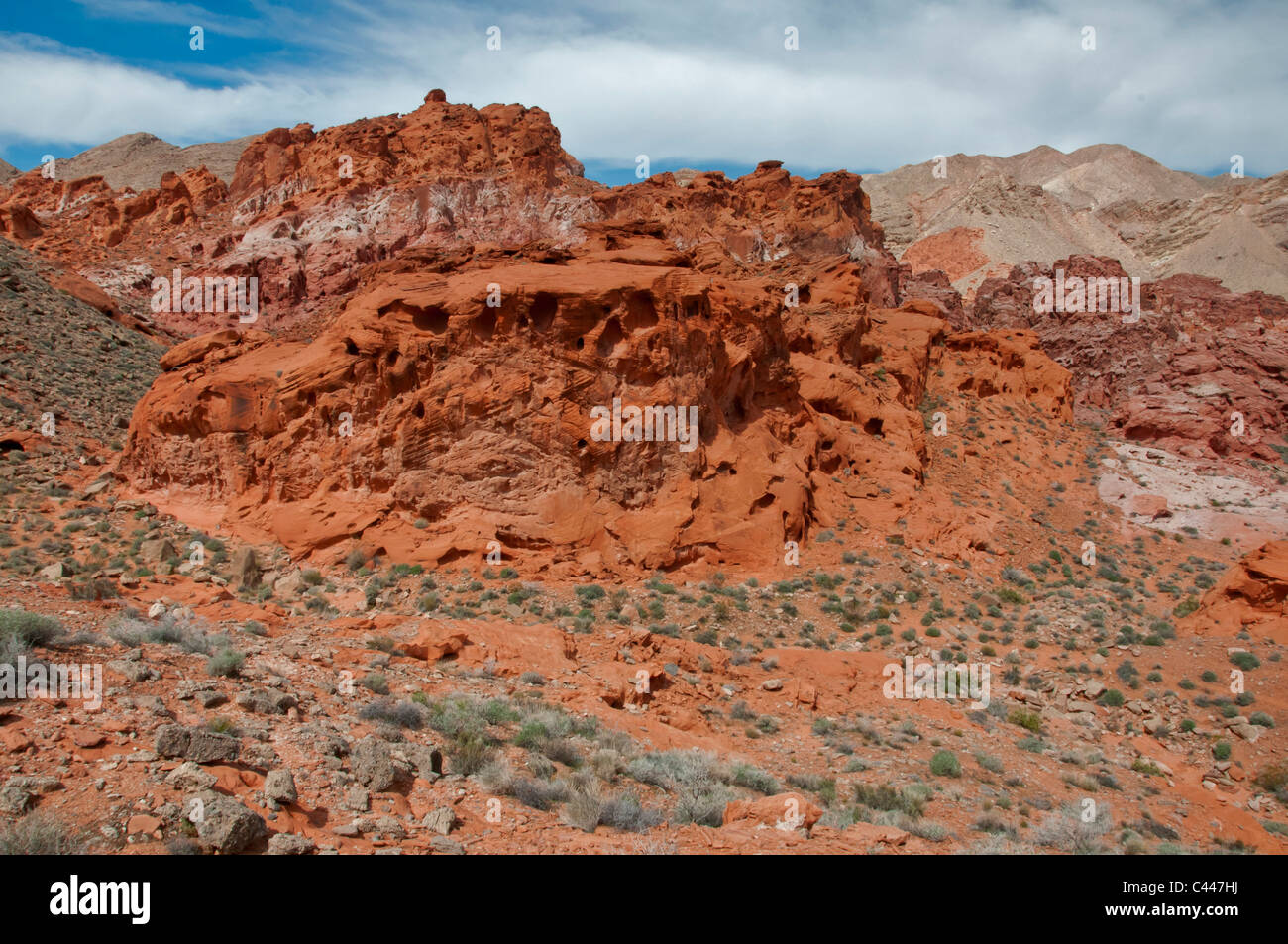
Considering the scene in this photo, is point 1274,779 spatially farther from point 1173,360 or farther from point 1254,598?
point 1173,360

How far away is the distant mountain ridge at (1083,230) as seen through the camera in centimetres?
7494

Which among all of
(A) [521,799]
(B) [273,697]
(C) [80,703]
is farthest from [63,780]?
(A) [521,799]

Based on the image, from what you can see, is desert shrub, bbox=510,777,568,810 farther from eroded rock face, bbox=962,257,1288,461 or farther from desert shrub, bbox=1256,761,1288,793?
eroded rock face, bbox=962,257,1288,461

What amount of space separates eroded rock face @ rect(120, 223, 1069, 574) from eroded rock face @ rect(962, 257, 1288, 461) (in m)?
21.6

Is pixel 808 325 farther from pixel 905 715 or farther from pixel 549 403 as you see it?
pixel 905 715

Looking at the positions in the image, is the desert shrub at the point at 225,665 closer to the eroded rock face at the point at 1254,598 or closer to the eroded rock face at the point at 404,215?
the eroded rock face at the point at 1254,598

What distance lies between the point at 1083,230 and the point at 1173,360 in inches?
2508

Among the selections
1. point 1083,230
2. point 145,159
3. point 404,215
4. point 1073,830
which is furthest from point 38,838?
point 145,159

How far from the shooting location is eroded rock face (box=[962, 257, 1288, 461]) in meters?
31.3

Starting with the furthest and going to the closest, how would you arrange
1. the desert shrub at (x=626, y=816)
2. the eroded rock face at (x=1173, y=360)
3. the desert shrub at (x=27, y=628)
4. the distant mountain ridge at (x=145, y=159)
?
the distant mountain ridge at (x=145, y=159) → the eroded rock face at (x=1173, y=360) → the desert shrub at (x=27, y=628) → the desert shrub at (x=626, y=816)

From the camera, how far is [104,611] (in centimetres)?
903

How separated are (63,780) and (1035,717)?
1270cm

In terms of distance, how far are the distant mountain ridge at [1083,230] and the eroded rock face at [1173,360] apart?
77.5 feet

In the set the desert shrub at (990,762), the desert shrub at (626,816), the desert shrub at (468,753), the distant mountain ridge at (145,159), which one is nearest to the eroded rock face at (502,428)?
the desert shrub at (990,762)
